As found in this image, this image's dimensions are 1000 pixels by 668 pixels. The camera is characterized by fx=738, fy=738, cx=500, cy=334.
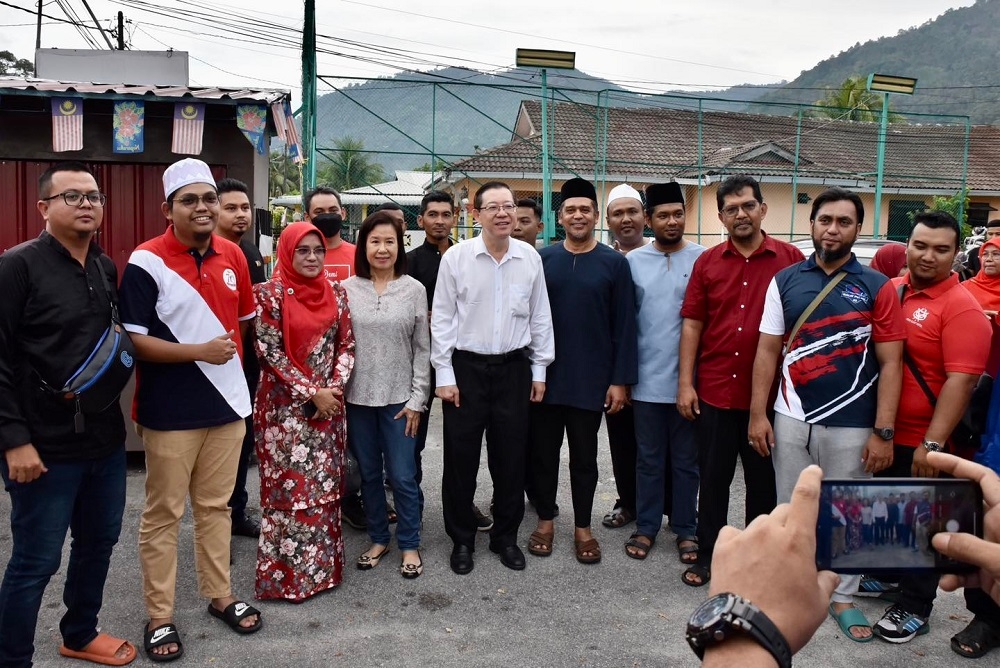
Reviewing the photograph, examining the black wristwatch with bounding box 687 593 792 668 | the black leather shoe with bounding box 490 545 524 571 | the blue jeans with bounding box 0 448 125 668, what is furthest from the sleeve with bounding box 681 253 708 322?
the black wristwatch with bounding box 687 593 792 668

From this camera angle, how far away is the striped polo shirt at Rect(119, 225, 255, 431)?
119 inches

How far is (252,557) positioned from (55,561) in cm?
144

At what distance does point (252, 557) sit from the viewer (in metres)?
4.11

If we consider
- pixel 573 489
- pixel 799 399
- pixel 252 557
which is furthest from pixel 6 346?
pixel 799 399

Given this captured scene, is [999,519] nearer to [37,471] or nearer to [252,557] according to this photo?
[37,471]

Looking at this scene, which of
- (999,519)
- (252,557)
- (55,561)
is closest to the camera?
(999,519)

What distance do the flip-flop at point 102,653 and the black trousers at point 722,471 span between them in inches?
109

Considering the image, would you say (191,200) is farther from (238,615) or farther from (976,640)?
(976,640)

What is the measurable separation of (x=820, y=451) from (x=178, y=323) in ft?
9.47

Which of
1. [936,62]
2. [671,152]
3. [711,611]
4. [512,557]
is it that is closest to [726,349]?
[512,557]

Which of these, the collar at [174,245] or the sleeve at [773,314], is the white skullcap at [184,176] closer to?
the collar at [174,245]

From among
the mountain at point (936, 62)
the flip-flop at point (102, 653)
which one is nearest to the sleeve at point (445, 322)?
the flip-flop at point (102, 653)

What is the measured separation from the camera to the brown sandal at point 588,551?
4.07 meters

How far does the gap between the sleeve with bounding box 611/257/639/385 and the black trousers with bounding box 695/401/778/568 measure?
1.43ft
